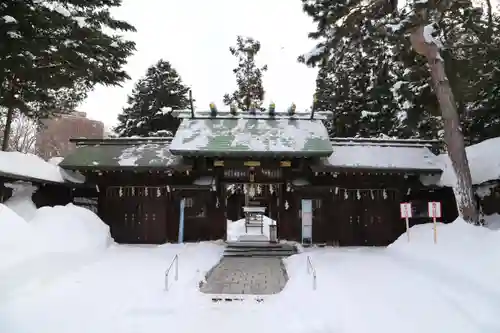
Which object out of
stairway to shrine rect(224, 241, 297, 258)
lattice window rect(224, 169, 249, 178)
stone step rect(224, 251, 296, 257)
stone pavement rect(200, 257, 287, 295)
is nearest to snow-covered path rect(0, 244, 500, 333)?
stone pavement rect(200, 257, 287, 295)

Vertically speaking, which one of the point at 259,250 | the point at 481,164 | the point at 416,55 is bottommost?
the point at 259,250

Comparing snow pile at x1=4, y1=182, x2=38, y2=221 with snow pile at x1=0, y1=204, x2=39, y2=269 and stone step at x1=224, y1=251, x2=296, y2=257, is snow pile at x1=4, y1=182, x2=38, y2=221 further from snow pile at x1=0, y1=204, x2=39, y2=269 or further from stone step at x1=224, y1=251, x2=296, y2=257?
stone step at x1=224, y1=251, x2=296, y2=257

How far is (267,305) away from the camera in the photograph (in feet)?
24.5

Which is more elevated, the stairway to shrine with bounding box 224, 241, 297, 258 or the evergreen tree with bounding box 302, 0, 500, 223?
the evergreen tree with bounding box 302, 0, 500, 223

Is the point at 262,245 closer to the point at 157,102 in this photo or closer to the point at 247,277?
the point at 247,277

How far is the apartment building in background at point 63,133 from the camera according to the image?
36688 mm

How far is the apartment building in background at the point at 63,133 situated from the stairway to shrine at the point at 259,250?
2626 centimetres

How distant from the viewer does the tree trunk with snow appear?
1291cm

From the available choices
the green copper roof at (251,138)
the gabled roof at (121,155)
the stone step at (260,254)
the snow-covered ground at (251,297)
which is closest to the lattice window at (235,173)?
the green copper roof at (251,138)

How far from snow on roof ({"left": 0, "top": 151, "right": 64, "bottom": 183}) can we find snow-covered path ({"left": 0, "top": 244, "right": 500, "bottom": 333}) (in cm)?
454

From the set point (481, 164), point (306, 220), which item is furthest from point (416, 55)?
point (306, 220)

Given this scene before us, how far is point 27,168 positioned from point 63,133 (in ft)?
91.8

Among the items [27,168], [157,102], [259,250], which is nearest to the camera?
[27,168]

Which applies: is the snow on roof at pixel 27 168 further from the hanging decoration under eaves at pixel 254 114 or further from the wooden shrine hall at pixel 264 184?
the hanging decoration under eaves at pixel 254 114
